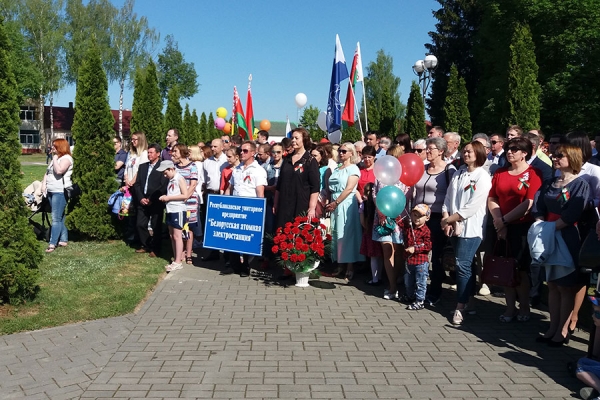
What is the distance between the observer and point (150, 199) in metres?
9.58

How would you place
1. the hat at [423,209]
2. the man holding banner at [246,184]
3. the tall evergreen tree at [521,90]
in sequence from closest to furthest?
the hat at [423,209]
the man holding banner at [246,184]
the tall evergreen tree at [521,90]

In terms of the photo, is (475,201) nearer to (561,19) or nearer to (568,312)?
(568,312)

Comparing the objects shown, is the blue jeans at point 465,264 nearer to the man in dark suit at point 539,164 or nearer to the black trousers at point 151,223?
the man in dark suit at point 539,164

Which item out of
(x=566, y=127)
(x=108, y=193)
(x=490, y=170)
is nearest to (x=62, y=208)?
(x=108, y=193)

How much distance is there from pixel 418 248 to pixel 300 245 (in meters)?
1.62

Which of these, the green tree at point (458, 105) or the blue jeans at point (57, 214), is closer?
the blue jeans at point (57, 214)

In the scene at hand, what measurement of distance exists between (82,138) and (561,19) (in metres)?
28.7

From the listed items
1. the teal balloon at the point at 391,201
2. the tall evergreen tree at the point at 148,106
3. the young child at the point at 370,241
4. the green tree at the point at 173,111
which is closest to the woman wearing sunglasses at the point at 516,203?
the teal balloon at the point at 391,201

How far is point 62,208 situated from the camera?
10.1 metres

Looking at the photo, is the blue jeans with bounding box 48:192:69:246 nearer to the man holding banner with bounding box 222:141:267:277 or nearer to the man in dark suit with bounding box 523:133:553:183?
the man holding banner with bounding box 222:141:267:277

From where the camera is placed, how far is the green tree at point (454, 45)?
4484cm

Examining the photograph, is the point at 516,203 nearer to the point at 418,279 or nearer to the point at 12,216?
the point at 418,279

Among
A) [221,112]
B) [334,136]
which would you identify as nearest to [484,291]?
[334,136]

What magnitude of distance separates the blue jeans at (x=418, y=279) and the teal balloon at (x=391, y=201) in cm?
68
